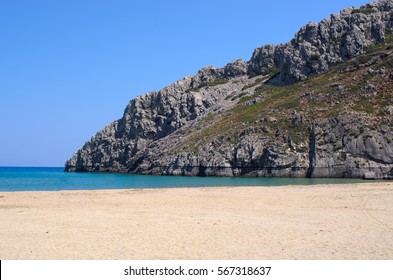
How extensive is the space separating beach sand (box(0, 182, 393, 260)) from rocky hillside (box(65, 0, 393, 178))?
4734 cm

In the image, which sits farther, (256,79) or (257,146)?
(256,79)

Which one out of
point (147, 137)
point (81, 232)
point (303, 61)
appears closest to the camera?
point (81, 232)

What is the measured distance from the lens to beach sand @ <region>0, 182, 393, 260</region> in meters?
13.8

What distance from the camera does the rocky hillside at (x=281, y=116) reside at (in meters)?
74.7

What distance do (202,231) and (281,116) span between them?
77.2m

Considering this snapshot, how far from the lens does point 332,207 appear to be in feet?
85.8

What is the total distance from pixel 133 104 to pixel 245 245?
136817 millimetres

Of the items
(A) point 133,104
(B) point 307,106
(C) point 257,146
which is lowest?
(C) point 257,146

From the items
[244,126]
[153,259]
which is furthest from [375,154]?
[153,259]

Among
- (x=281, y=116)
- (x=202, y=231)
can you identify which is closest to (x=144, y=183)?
(x=281, y=116)

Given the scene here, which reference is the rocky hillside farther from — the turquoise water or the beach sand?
the beach sand

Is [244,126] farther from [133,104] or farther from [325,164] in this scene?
[133,104]

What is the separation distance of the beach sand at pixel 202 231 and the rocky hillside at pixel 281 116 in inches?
1864

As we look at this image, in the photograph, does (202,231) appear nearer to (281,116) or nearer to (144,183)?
(144,183)
